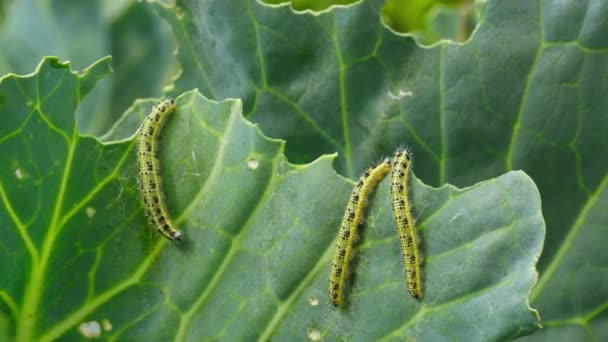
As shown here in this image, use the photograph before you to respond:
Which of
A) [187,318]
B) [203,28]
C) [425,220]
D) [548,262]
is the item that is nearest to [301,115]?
[203,28]

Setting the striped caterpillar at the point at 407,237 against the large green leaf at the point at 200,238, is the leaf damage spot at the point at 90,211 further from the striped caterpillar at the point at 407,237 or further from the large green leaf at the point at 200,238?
the striped caterpillar at the point at 407,237

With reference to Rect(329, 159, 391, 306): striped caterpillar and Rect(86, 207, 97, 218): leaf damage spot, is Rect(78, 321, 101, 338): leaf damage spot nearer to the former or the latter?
Rect(86, 207, 97, 218): leaf damage spot

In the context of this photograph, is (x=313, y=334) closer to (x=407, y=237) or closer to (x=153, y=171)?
(x=407, y=237)

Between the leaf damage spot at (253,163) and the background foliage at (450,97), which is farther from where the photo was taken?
the background foliage at (450,97)

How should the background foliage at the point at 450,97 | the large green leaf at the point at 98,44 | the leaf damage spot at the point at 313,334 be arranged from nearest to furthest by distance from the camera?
the leaf damage spot at the point at 313,334 < the background foliage at the point at 450,97 < the large green leaf at the point at 98,44

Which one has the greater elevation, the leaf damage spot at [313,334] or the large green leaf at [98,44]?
the large green leaf at [98,44]

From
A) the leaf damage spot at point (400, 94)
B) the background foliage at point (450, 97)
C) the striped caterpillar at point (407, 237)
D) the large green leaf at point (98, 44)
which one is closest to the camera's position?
the striped caterpillar at point (407, 237)

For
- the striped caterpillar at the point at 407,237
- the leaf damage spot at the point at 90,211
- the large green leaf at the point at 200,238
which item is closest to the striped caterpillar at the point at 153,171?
the large green leaf at the point at 200,238

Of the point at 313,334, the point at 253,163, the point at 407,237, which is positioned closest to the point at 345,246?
the point at 407,237
